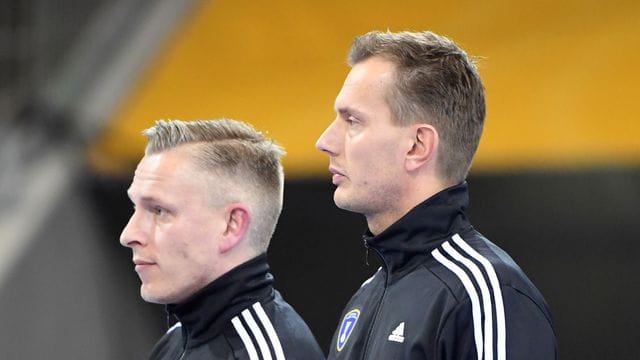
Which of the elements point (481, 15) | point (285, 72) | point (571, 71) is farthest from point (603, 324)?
point (285, 72)

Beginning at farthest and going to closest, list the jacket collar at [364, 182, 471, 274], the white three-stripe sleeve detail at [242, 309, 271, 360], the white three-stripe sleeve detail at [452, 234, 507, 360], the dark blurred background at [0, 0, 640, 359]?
the dark blurred background at [0, 0, 640, 359] < the white three-stripe sleeve detail at [242, 309, 271, 360] < the jacket collar at [364, 182, 471, 274] < the white three-stripe sleeve detail at [452, 234, 507, 360]

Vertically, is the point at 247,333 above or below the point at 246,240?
below

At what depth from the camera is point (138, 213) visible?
2.79m

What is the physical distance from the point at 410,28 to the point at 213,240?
268 cm

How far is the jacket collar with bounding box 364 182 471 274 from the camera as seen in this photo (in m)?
2.44

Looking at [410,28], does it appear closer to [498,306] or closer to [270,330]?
[270,330]

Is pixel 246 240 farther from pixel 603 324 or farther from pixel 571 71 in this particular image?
pixel 571 71

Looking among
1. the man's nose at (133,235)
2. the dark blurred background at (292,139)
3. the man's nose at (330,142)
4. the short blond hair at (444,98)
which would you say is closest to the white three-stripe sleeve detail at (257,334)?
the man's nose at (133,235)

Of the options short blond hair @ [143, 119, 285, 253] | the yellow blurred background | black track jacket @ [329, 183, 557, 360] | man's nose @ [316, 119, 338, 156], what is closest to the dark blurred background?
the yellow blurred background

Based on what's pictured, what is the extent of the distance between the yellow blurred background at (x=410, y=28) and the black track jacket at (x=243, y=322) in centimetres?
206

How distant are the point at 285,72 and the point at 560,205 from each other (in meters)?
1.53

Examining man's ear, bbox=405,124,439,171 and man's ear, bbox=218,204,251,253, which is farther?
man's ear, bbox=218,204,251,253

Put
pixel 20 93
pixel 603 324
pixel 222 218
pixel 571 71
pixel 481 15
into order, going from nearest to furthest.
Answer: pixel 222 218 < pixel 603 324 < pixel 571 71 < pixel 481 15 < pixel 20 93

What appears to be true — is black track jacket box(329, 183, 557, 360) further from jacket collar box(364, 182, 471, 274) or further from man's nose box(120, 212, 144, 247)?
man's nose box(120, 212, 144, 247)
